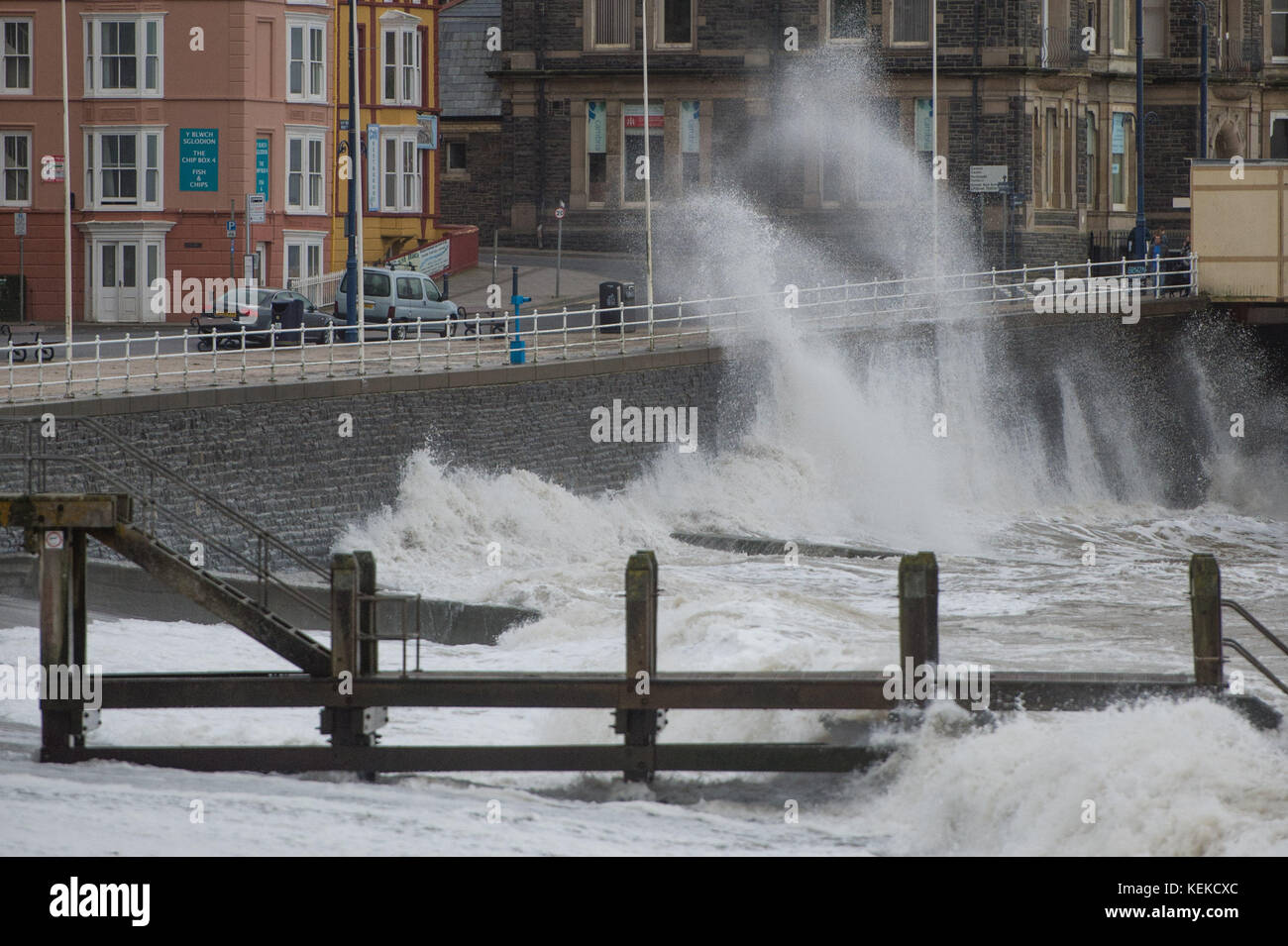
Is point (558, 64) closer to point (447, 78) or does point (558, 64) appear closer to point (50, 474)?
point (447, 78)

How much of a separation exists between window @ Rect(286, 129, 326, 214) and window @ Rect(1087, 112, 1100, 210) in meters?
21.0

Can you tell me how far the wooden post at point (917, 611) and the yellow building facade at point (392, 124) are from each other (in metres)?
39.3

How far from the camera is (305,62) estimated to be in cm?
5047

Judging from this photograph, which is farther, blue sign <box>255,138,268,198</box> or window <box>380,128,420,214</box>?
window <box>380,128,420,214</box>

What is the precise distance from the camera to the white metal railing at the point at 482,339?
92.0 ft

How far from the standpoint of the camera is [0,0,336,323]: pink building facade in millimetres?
48000

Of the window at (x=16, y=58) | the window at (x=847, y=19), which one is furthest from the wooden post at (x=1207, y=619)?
the window at (x=847, y=19)

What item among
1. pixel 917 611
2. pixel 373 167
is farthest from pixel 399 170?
pixel 917 611

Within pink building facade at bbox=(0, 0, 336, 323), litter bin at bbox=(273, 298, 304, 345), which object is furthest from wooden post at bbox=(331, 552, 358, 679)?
pink building facade at bbox=(0, 0, 336, 323)

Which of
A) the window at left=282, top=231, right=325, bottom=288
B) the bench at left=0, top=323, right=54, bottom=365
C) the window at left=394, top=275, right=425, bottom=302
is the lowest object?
the bench at left=0, top=323, right=54, bottom=365

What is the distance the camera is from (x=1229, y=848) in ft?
50.3

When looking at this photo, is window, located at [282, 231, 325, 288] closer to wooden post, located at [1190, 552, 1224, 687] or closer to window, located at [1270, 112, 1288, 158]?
window, located at [1270, 112, 1288, 158]
